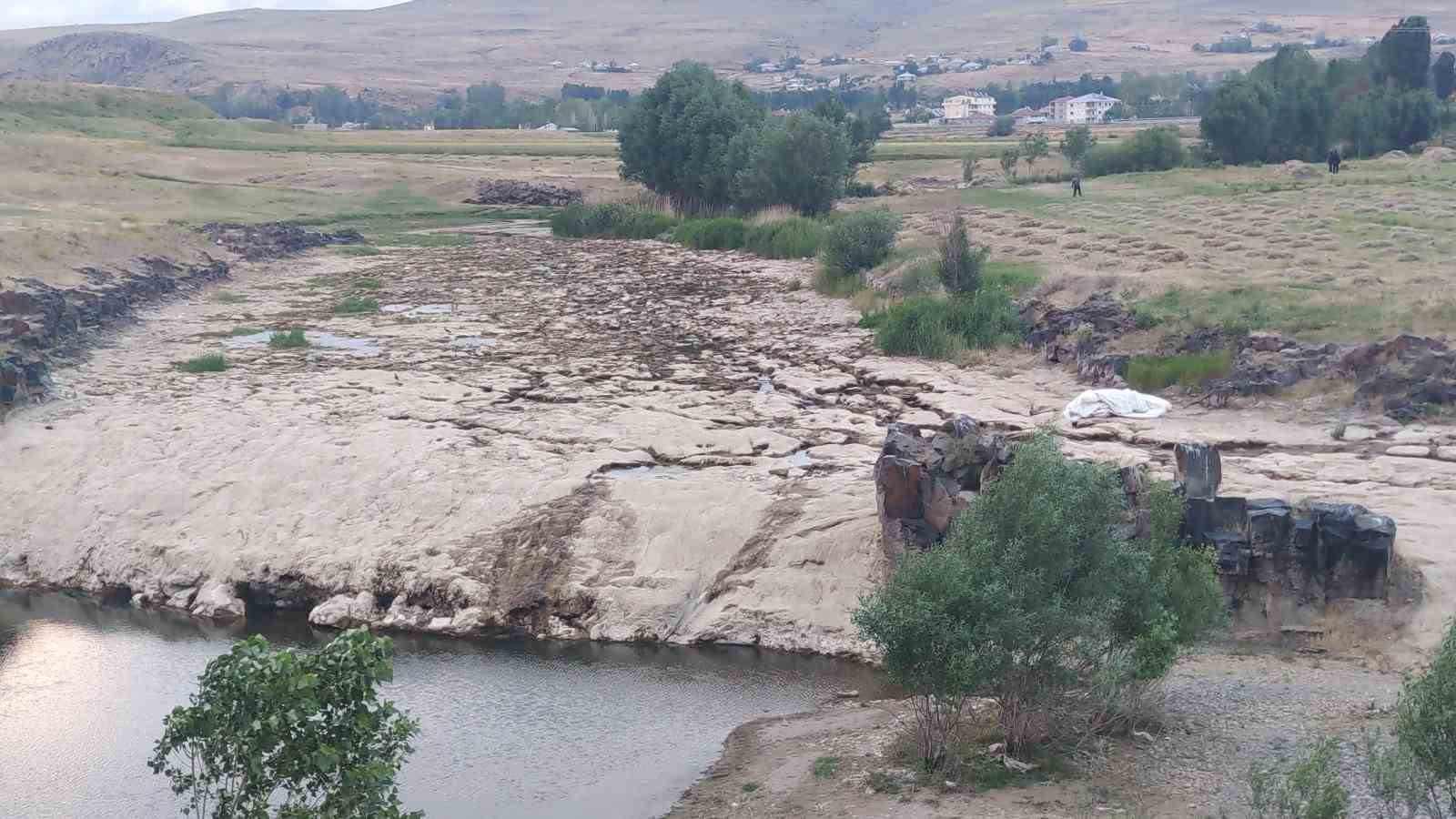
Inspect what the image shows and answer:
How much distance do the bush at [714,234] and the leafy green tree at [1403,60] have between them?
123 feet

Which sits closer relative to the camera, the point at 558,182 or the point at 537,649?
the point at 537,649

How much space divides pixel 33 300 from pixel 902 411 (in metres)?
15.8

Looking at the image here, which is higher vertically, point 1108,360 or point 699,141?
point 699,141

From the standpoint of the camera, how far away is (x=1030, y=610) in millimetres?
10273

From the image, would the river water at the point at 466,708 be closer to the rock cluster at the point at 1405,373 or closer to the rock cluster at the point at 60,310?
the rock cluster at the point at 60,310

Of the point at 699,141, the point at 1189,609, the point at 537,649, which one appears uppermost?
the point at 699,141

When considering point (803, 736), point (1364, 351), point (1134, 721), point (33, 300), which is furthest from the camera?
point (33, 300)

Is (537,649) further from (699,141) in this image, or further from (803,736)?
(699,141)

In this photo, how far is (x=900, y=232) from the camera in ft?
132

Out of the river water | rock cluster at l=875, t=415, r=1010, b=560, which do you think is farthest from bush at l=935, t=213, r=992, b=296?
the river water

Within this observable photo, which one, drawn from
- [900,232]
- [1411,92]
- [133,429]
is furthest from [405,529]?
[1411,92]

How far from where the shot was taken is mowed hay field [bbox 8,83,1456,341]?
25.2 metres

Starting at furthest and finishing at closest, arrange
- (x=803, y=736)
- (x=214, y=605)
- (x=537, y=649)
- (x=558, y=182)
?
(x=558, y=182) < (x=214, y=605) < (x=537, y=649) < (x=803, y=736)

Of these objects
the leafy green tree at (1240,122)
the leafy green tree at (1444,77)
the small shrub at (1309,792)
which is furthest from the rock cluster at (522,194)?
the small shrub at (1309,792)
